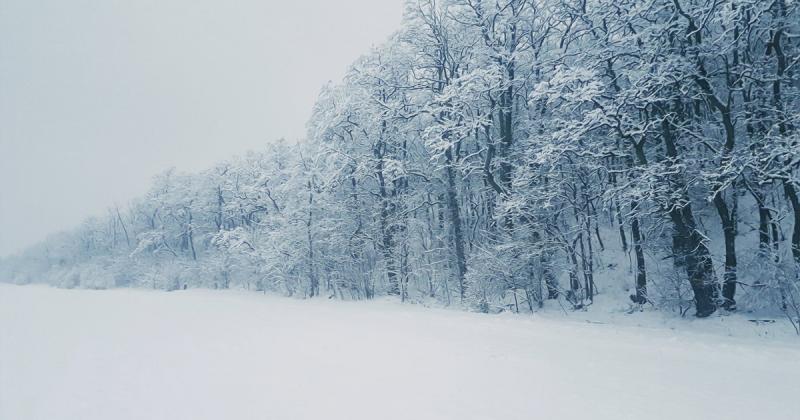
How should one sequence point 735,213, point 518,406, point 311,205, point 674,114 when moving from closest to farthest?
point 518,406
point 674,114
point 735,213
point 311,205

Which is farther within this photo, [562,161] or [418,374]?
[562,161]

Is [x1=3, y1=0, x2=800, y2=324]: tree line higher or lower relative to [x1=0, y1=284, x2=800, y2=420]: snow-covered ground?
higher

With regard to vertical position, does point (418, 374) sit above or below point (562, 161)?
below

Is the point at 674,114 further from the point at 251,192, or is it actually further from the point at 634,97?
the point at 251,192

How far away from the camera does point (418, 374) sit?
701cm

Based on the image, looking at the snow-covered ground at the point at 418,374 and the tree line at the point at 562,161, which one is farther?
the tree line at the point at 562,161

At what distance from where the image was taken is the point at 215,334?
12.8 metres

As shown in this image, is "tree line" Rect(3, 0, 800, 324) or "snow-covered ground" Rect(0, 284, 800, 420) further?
"tree line" Rect(3, 0, 800, 324)

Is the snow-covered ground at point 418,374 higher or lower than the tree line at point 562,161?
lower

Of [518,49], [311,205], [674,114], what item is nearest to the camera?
[674,114]

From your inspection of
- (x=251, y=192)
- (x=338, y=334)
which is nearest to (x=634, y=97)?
(x=338, y=334)

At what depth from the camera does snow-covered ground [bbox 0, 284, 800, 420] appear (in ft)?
18.1

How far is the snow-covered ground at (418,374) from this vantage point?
5516 mm

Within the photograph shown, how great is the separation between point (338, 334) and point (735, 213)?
14020 mm
